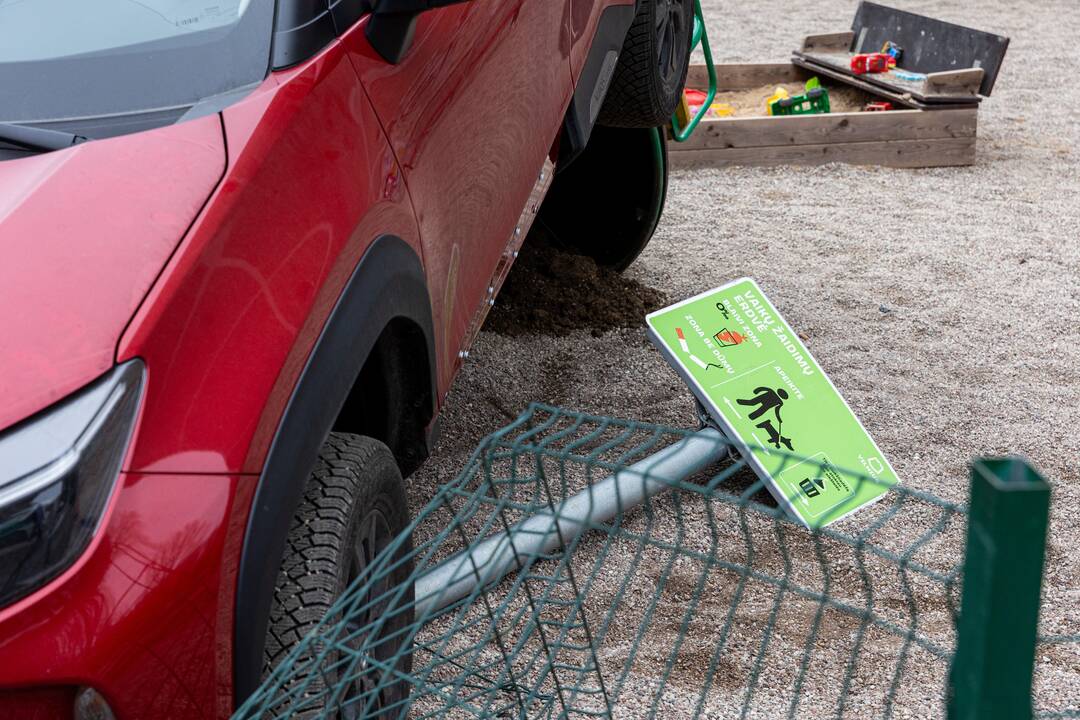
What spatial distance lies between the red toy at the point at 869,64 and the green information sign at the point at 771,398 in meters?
4.30

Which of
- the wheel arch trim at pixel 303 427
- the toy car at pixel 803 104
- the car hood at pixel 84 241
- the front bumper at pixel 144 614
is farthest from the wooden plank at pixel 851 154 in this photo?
the front bumper at pixel 144 614

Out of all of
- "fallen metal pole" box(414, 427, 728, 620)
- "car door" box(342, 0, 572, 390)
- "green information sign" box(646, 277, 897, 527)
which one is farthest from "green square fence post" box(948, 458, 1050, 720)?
"green information sign" box(646, 277, 897, 527)

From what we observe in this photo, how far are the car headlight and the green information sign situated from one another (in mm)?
1898

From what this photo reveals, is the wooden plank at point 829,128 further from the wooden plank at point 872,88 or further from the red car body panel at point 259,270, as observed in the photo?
the red car body panel at point 259,270

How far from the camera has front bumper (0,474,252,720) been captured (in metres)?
1.33

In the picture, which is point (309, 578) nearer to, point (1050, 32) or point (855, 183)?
point (855, 183)

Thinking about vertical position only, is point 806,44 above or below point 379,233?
below

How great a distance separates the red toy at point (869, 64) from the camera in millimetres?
7160

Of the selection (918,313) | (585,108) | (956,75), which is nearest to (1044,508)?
(585,108)

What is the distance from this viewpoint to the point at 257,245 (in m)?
1.67

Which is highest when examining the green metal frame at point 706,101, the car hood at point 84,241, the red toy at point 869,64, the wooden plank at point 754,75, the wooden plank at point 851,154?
the car hood at point 84,241

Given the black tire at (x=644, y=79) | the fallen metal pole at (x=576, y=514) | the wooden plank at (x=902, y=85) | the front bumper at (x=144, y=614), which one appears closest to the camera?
the front bumper at (x=144, y=614)

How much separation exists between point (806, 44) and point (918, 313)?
12.4ft

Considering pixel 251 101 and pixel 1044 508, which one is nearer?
pixel 1044 508
